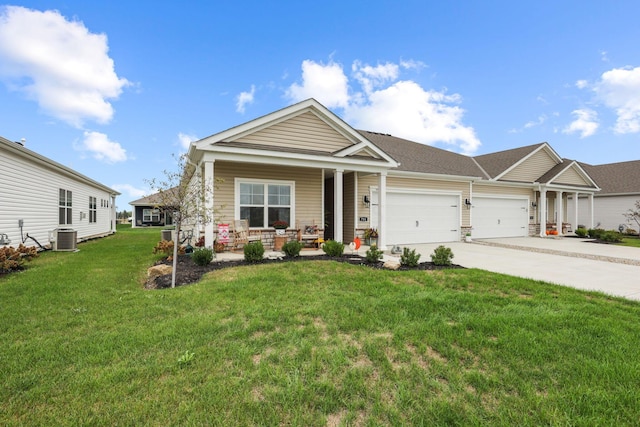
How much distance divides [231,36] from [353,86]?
6.47 metres

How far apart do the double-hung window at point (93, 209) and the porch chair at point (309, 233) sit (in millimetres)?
14001

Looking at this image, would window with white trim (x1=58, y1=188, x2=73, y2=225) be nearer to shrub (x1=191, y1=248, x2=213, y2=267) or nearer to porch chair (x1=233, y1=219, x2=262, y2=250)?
porch chair (x1=233, y1=219, x2=262, y2=250)

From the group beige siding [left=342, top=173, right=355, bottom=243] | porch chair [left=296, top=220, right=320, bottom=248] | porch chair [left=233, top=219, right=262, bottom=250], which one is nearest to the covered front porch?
beige siding [left=342, top=173, right=355, bottom=243]

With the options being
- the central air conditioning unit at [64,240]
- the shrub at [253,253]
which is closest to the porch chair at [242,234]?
the shrub at [253,253]

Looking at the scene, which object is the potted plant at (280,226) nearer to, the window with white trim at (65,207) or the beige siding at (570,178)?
the window with white trim at (65,207)

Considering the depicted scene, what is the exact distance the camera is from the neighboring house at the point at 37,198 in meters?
9.38

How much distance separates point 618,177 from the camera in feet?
76.6

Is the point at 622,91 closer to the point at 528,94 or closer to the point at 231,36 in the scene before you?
the point at 528,94

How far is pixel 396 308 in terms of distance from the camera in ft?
14.5

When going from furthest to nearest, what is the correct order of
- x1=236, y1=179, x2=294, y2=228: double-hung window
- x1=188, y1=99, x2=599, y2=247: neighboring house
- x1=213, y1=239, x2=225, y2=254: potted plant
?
x1=236, y1=179, x2=294, y2=228: double-hung window < x1=188, y1=99, x2=599, y2=247: neighboring house < x1=213, y1=239, x2=225, y2=254: potted plant

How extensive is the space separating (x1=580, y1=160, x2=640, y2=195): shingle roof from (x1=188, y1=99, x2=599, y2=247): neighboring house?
17.1ft

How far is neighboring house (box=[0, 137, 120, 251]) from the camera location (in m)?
9.38

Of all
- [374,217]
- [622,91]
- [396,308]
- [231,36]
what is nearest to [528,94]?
[622,91]

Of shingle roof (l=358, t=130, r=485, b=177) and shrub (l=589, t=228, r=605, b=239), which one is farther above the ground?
shingle roof (l=358, t=130, r=485, b=177)
